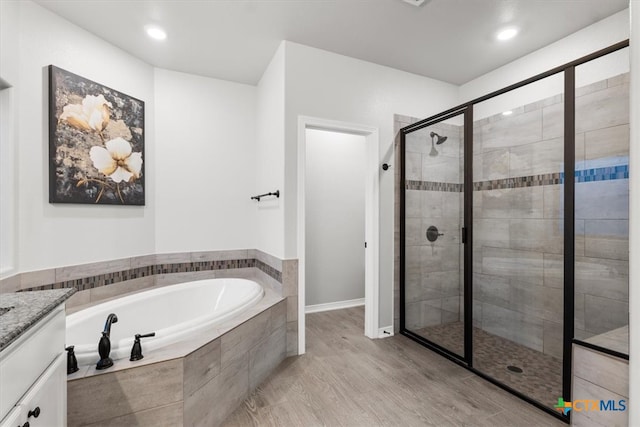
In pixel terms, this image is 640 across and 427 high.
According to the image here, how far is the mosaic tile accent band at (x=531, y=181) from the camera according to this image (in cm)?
185

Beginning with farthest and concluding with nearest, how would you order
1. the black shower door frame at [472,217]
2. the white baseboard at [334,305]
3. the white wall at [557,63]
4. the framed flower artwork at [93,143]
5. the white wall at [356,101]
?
the white baseboard at [334,305] → the white wall at [356,101] → the framed flower artwork at [93,143] → the white wall at [557,63] → the black shower door frame at [472,217]

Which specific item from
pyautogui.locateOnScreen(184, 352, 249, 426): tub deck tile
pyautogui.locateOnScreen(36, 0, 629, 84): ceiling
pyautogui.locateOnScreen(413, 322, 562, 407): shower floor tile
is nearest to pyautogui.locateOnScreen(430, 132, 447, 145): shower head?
pyautogui.locateOnScreen(36, 0, 629, 84): ceiling

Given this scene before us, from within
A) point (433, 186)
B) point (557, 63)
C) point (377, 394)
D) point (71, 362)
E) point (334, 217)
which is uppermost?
point (557, 63)

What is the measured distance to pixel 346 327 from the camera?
3.27m

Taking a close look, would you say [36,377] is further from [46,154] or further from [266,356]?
[46,154]

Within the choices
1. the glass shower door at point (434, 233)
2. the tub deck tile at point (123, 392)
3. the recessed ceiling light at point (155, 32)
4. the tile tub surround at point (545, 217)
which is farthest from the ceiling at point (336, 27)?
the tub deck tile at point (123, 392)

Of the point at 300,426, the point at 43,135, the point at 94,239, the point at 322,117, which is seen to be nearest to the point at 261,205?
the point at 322,117

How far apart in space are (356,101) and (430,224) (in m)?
1.36

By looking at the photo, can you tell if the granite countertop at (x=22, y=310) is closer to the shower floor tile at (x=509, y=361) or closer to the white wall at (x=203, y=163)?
the white wall at (x=203, y=163)

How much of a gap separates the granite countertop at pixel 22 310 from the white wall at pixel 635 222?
1.32m

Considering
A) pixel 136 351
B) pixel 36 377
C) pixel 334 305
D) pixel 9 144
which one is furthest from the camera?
pixel 334 305

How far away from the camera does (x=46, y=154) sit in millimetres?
2236

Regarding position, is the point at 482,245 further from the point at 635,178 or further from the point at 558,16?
the point at 635,178

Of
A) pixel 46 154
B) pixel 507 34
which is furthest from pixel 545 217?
pixel 46 154
